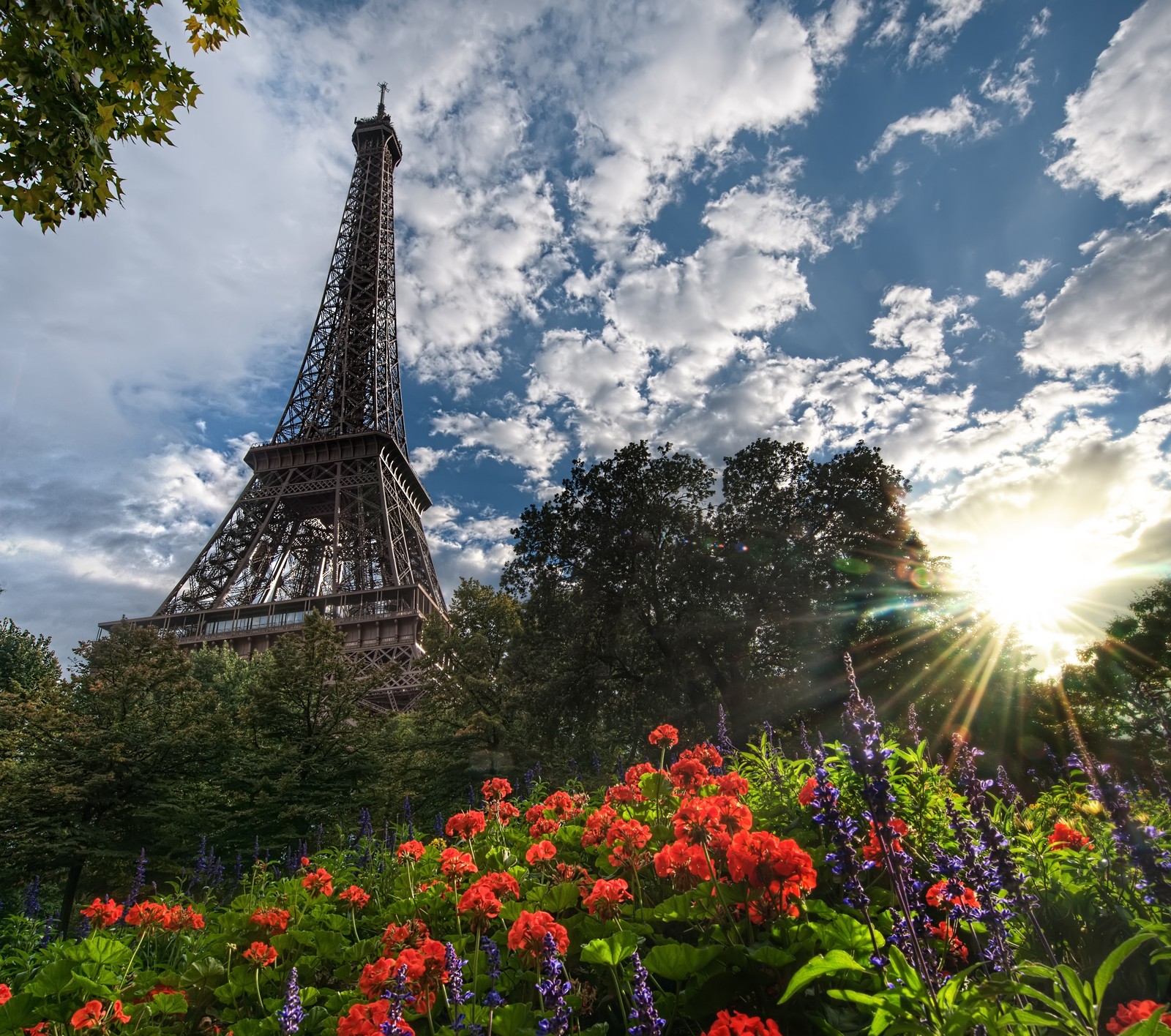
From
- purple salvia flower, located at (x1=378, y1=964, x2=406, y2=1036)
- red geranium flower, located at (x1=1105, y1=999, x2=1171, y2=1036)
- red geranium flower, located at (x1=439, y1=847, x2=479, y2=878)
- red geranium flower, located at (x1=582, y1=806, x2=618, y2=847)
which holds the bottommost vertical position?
red geranium flower, located at (x1=1105, y1=999, x2=1171, y2=1036)

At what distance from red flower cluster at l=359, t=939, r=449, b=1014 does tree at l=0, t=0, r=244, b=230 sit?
16.9 feet

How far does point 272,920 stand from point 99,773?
41.6ft

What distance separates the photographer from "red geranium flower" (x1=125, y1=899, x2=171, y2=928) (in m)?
4.21

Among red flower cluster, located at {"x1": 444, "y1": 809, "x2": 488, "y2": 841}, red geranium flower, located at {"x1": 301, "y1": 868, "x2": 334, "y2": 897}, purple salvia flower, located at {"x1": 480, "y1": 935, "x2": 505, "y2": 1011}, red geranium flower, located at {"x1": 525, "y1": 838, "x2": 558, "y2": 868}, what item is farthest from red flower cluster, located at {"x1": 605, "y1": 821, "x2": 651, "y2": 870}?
red geranium flower, located at {"x1": 301, "y1": 868, "x2": 334, "y2": 897}

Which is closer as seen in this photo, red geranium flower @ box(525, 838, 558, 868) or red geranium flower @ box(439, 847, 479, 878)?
red geranium flower @ box(439, 847, 479, 878)

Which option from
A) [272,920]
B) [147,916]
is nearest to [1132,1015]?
[272,920]

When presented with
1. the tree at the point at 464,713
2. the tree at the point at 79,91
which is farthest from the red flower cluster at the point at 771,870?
the tree at the point at 464,713

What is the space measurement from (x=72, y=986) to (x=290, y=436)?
43.2 metres

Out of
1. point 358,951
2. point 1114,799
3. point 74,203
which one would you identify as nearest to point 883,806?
point 1114,799

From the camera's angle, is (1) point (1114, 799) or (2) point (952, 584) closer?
(1) point (1114, 799)

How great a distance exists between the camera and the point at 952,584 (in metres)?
18.9

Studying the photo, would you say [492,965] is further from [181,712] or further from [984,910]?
[181,712]

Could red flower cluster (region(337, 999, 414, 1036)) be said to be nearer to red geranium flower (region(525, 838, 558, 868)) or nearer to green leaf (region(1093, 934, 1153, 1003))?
red geranium flower (region(525, 838, 558, 868))

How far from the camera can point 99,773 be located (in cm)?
1292
